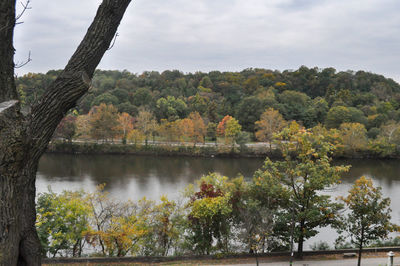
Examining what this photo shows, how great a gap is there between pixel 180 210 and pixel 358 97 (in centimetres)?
4157

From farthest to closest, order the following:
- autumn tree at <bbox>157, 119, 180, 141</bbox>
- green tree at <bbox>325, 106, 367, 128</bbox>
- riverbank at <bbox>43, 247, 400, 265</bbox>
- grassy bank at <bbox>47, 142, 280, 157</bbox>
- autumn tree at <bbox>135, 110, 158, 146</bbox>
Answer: green tree at <bbox>325, 106, 367, 128</bbox> < autumn tree at <bbox>135, 110, 158, 146</bbox> < autumn tree at <bbox>157, 119, 180, 141</bbox> < grassy bank at <bbox>47, 142, 280, 157</bbox> < riverbank at <bbox>43, 247, 400, 265</bbox>

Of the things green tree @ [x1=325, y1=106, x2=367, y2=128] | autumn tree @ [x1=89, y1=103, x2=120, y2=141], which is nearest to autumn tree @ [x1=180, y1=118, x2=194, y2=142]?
autumn tree @ [x1=89, y1=103, x2=120, y2=141]

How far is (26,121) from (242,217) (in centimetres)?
979

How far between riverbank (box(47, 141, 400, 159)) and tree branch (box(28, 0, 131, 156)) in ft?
106

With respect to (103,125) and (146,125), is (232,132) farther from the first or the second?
(103,125)

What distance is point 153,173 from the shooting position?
26.1 meters

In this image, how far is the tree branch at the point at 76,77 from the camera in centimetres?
271

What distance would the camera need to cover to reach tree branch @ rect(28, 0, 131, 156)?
2.71m

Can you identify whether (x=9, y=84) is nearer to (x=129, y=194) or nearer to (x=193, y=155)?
A: (x=129, y=194)

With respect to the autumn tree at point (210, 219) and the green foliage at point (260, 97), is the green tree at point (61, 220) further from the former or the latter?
the green foliage at point (260, 97)

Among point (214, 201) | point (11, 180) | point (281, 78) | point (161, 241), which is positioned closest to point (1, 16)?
point (11, 180)

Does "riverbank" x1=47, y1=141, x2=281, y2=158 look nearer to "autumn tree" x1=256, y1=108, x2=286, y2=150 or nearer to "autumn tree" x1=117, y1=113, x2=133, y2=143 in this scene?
"autumn tree" x1=256, y1=108, x2=286, y2=150

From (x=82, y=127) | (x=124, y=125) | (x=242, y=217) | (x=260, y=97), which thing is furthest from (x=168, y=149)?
(x=242, y=217)

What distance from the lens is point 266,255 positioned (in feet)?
38.2
